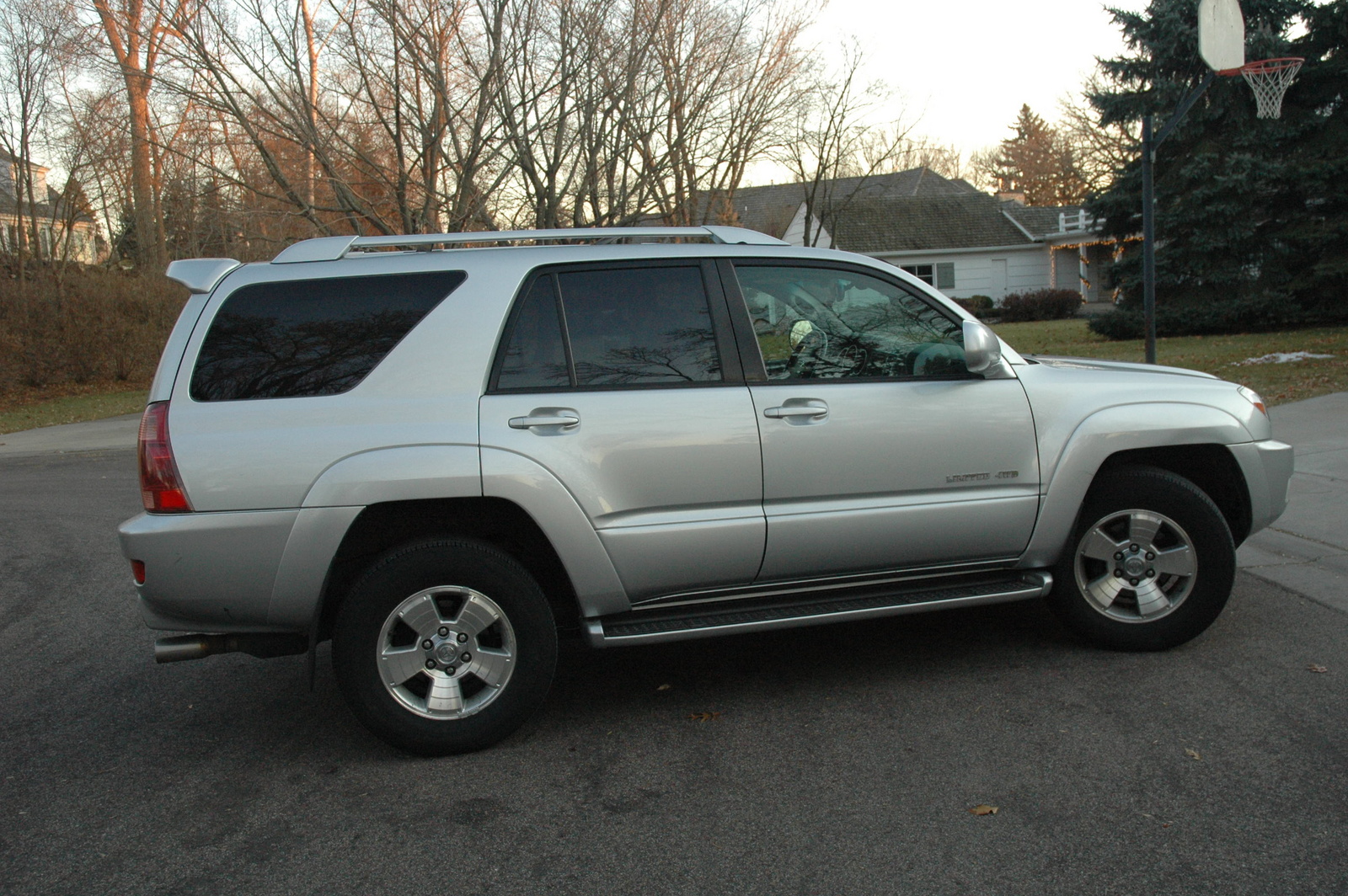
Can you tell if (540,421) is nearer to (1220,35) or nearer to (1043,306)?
(1220,35)

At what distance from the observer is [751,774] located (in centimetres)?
383

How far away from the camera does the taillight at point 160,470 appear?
12.8 ft

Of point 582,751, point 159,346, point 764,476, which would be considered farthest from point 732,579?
point 159,346

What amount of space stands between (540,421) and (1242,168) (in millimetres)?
23591

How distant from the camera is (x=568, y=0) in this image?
49.6 feet

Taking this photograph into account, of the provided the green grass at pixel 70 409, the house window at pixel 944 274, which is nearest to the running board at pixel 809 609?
the green grass at pixel 70 409

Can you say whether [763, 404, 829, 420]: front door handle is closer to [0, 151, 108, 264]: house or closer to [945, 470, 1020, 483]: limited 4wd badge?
[945, 470, 1020, 483]: limited 4wd badge

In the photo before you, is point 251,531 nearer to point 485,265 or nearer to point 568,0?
point 485,265

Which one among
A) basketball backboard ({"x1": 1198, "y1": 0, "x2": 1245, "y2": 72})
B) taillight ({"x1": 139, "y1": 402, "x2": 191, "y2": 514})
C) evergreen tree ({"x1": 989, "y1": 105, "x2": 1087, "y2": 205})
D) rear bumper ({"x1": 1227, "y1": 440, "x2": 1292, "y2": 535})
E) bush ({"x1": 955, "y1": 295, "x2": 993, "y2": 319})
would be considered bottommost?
rear bumper ({"x1": 1227, "y1": 440, "x2": 1292, "y2": 535})

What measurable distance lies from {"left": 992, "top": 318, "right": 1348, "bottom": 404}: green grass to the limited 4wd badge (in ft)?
30.3

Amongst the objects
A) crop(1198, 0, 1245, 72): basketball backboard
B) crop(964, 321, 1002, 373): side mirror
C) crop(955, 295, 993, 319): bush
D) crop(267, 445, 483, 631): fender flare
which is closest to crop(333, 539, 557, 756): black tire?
crop(267, 445, 483, 631): fender flare

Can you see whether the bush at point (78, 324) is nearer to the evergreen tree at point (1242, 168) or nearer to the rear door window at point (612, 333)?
the evergreen tree at point (1242, 168)

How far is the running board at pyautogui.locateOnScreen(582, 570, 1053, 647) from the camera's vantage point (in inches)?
165

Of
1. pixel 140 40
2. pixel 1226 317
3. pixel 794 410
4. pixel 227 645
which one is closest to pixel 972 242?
pixel 1226 317
